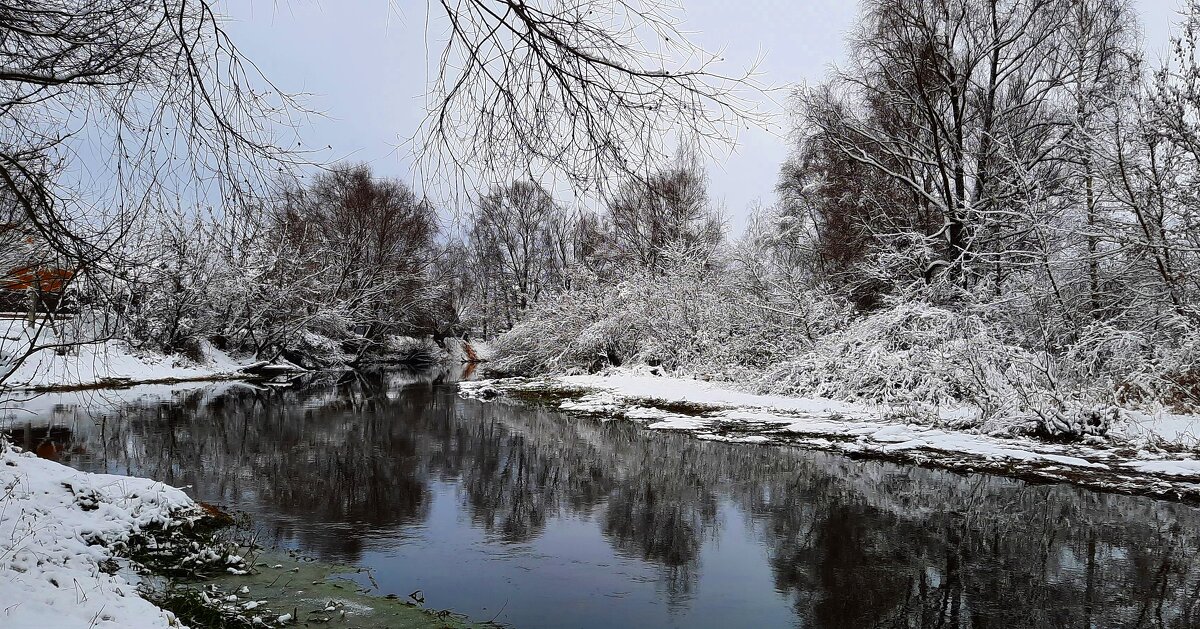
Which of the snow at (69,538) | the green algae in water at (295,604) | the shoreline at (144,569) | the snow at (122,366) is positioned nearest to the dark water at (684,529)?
the green algae in water at (295,604)

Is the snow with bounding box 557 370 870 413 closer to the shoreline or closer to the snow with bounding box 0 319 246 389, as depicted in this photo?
the shoreline

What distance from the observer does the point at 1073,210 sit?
1324 centimetres

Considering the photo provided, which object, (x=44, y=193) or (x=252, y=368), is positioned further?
(x=252, y=368)

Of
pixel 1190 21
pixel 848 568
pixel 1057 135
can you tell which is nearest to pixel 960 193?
pixel 1057 135

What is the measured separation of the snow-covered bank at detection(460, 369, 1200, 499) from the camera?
31.3 feet

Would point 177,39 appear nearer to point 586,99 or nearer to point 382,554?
point 586,99

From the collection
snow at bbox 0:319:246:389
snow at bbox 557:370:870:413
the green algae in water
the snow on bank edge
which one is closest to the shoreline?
the green algae in water

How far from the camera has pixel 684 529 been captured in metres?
8.10

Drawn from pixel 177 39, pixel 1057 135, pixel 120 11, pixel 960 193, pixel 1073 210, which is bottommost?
pixel 177 39

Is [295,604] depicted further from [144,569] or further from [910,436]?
[910,436]

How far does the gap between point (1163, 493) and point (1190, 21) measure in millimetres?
7077

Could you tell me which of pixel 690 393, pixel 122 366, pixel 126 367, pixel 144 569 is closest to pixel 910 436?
pixel 690 393

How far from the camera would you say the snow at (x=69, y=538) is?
4188mm

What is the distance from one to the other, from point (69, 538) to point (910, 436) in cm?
1205
